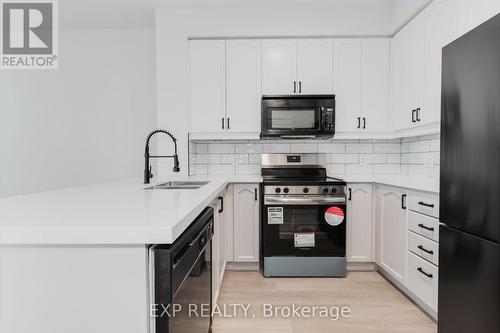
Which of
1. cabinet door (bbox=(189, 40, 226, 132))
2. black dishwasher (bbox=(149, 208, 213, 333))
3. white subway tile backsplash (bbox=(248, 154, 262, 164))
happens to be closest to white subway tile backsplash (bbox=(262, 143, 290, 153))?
white subway tile backsplash (bbox=(248, 154, 262, 164))

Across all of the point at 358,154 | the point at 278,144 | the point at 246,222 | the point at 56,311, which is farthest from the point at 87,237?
the point at 358,154

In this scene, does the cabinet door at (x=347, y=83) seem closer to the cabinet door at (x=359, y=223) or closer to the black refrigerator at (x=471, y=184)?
the cabinet door at (x=359, y=223)

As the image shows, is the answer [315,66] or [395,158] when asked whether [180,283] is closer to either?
[315,66]

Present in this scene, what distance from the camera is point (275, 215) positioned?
2.88m

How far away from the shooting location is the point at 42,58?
3789 mm

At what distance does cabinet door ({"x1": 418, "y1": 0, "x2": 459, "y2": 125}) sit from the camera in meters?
2.24

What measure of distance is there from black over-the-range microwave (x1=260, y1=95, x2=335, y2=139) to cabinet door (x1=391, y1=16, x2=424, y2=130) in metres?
0.66

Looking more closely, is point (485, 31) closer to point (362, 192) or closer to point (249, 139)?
point (362, 192)

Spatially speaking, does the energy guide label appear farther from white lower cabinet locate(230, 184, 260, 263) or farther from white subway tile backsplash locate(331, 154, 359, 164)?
white subway tile backsplash locate(331, 154, 359, 164)

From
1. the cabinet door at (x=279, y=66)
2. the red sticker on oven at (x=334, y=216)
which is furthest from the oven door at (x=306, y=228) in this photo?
the cabinet door at (x=279, y=66)

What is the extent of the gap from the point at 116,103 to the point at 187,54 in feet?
3.82

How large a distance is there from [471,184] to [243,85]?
2.32 metres

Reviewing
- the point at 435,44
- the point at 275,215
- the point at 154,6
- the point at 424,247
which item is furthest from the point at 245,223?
the point at 154,6

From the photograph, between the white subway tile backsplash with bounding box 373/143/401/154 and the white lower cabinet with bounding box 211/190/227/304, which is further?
the white subway tile backsplash with bounding box 373/143/401/154
